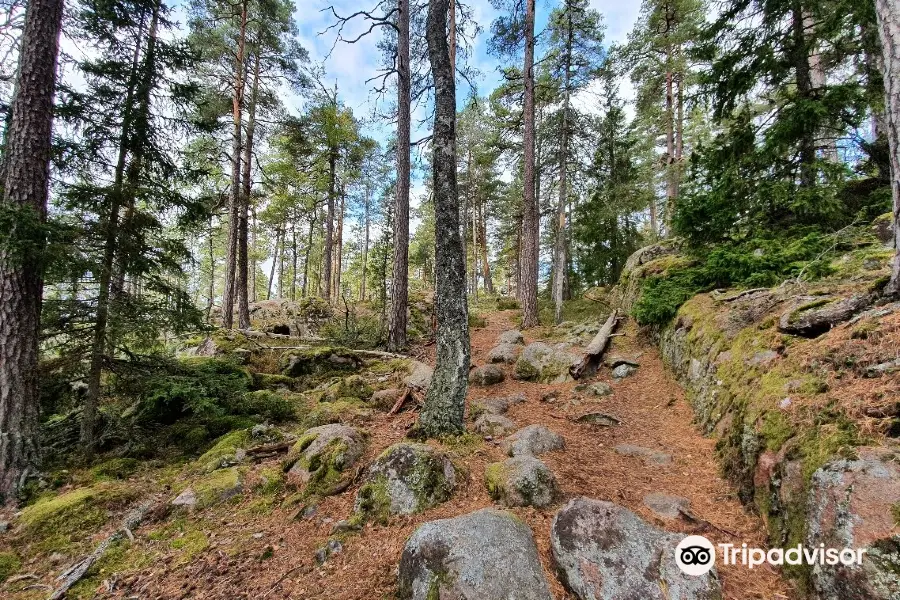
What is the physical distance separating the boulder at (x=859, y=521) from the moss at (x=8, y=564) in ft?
19.1

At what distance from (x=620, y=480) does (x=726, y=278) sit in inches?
186

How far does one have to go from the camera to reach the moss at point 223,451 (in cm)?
441

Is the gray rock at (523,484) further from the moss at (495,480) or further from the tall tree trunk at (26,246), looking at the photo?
the tall tree trunk at (26,246)

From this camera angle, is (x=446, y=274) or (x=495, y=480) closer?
(x=495, y=480)

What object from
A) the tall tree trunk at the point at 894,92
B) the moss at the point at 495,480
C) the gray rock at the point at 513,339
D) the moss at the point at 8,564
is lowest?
the moss at the point at 8,564

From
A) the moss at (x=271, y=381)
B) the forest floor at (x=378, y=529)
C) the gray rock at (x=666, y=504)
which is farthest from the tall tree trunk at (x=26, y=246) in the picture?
the gray rock at (x=666, y=504)

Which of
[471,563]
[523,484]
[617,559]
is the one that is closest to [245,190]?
[523,484]

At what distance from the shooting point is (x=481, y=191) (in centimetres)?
2316

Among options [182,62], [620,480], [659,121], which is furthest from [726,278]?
[659,121]

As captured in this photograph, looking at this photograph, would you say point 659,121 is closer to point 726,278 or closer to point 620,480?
point 726,278

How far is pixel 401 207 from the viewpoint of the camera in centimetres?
952

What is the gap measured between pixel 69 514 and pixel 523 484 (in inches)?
177

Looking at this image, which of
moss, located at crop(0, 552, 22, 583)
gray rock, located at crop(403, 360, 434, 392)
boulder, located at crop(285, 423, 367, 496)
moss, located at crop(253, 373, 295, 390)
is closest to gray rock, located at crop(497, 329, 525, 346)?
gray rock, located at crop(403, 360, 434, 392)

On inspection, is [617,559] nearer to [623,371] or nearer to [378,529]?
[378,529]
